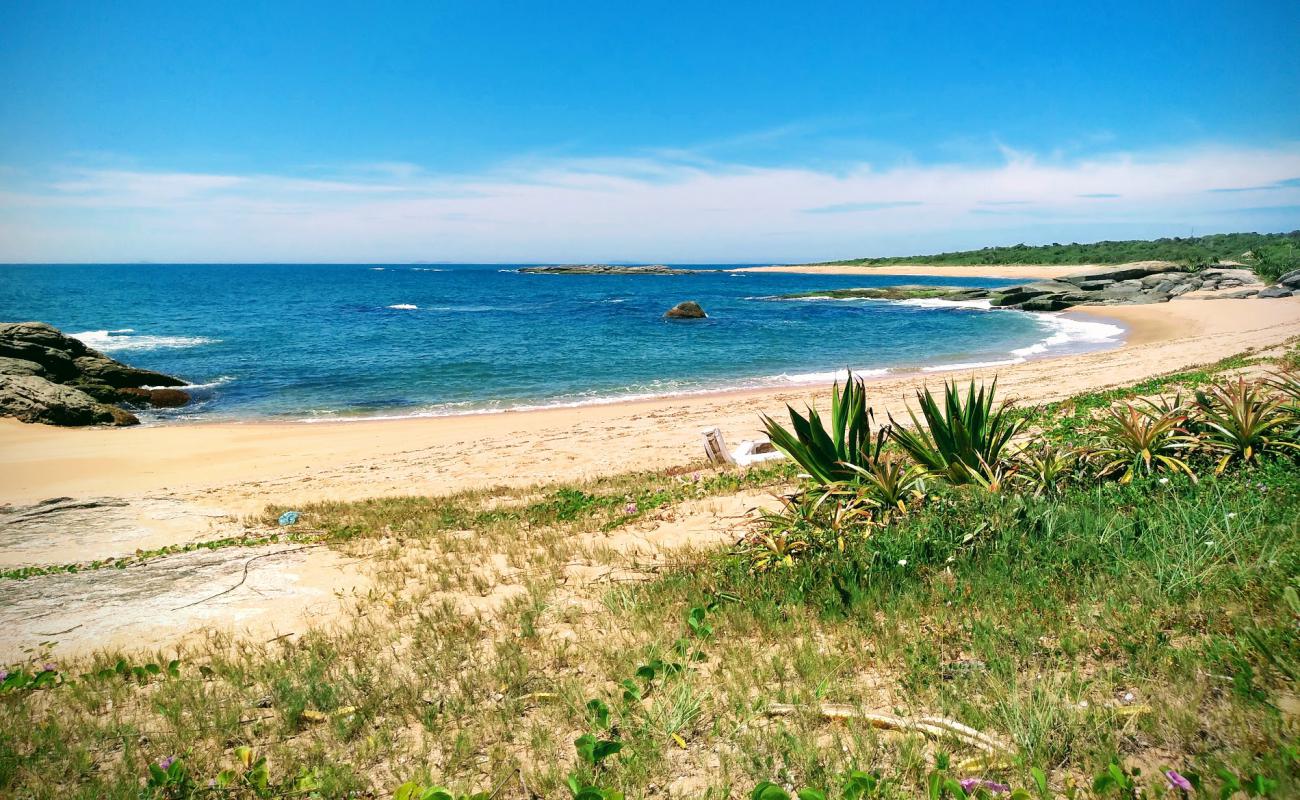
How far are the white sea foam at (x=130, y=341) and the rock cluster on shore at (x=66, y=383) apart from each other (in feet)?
40.0

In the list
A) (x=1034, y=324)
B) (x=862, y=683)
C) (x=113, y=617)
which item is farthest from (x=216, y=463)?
(x=1034, y=324)

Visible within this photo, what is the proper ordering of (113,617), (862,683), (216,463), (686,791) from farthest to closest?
(216,463) → (113,617) → (862,683) → (686,791)

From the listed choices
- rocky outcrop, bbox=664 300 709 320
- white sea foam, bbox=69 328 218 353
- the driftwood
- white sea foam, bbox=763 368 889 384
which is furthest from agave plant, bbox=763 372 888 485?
rocky outcrop, bbox=664 300 709 320

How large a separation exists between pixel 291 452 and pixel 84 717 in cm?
1366

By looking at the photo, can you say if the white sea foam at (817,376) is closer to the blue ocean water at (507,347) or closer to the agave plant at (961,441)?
the blue ocean water at (507,347)

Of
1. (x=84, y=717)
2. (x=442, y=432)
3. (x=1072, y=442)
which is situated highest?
(x=1072, y=442)

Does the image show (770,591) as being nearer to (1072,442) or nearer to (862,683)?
(862,683)

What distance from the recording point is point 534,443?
607 inches

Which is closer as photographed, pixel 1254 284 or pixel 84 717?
pixel 84 717

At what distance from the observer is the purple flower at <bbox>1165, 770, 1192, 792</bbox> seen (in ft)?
7.02

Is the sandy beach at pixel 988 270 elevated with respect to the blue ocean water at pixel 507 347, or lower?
elevated

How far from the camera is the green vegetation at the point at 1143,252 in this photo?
81850mm

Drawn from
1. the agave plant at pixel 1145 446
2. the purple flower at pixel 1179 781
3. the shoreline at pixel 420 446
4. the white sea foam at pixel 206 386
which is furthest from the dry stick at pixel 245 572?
the white sea foam at pixel 206 386

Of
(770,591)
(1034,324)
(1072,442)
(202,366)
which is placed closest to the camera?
(770,591)
